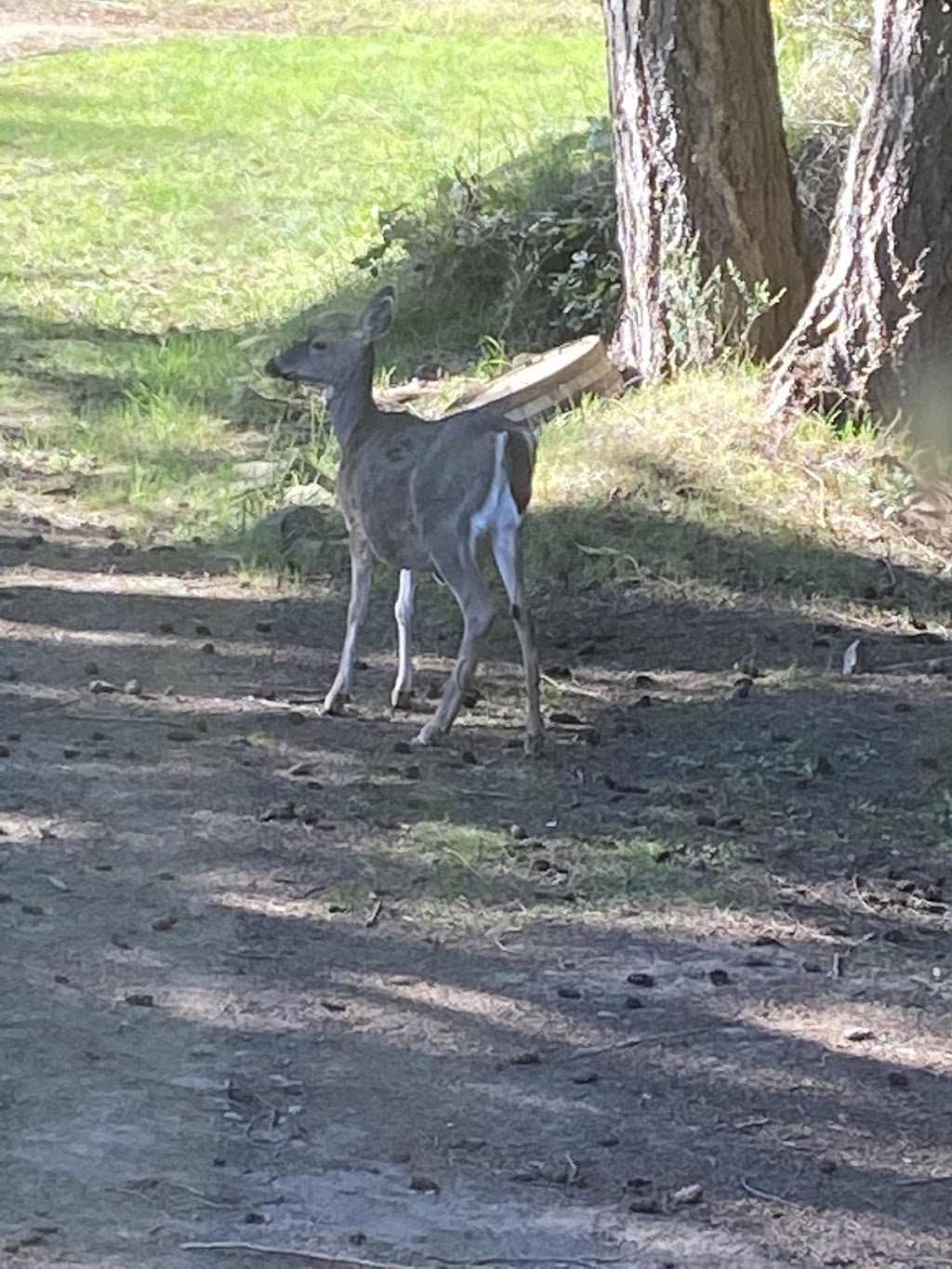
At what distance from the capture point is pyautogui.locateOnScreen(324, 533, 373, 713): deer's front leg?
24.4 ft

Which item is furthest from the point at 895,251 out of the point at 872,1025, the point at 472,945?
the point at 872,1025

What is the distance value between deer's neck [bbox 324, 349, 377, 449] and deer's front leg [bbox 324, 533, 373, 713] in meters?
0.41

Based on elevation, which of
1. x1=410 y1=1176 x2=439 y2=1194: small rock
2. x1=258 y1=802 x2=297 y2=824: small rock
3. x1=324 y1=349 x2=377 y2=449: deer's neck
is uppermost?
x1=324 y1=349 x2=377 y2=449: deer's neck

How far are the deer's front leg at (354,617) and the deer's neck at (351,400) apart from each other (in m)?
0.41

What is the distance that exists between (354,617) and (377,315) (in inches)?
40.1

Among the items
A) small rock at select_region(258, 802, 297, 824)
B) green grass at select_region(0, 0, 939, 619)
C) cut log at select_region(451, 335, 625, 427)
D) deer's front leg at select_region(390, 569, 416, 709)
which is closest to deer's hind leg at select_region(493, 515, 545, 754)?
deer's front leg at select_region(390, 569, 416, 709)

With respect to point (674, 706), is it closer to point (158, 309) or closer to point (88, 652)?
point (88, 652)

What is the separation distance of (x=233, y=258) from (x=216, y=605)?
6129 mm

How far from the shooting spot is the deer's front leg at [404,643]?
296 inches

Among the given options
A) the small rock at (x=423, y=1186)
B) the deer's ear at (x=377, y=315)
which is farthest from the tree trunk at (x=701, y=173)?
the small rock at (x=423, y=1186)

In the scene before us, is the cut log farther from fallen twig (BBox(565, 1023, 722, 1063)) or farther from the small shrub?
fallen twig (BBox(565, 1023, 722, 1063))

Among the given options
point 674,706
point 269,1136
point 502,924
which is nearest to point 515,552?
point 674,706

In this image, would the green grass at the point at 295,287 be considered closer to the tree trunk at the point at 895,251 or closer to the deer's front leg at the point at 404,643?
the tree trunk at the point at 895,251

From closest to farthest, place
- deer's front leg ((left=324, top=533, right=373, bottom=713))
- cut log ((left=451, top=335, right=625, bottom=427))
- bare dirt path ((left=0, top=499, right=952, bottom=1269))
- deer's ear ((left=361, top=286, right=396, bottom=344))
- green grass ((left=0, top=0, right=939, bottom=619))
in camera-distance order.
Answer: bare dirt path ((left=0, top=499, right=952, bottom=1269)) → deer's front leg ((left=324, top=533, right=373, bottom=713)) → deer's ear ((left=361, top=286, right=396, bottom=344)) → green grass ((left=0, top=0, right=939, bottom=619)) → cut log ((left=451, top=335, right=625, bottom=427))
